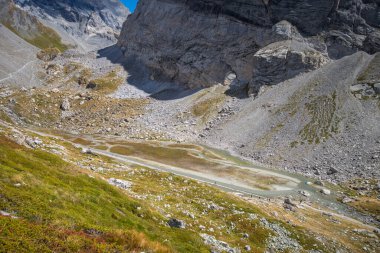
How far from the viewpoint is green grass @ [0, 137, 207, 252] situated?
1238cm

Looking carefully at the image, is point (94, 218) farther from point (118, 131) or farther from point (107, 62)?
point (107, 62)

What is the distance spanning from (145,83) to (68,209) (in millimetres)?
144317

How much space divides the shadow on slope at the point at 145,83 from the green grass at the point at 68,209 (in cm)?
11606

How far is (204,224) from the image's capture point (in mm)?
26766

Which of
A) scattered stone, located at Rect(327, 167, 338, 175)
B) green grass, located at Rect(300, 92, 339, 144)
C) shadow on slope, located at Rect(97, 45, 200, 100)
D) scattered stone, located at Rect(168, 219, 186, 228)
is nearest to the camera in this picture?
scattered stone, located at Rect(168, 219, 186, 228)

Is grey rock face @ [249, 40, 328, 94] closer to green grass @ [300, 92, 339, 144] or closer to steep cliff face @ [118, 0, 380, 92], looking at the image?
steep cliff face @ [118, 0, 380, 92]

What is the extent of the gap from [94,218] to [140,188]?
15716 millimetres

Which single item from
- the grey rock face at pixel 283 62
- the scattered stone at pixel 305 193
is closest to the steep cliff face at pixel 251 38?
the grey rock face at pixel 283 62

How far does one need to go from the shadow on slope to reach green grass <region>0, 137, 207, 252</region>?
381 ft

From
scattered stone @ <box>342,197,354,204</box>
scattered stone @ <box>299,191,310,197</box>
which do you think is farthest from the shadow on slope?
scattered stone @ <box>342,197,354,204</box>

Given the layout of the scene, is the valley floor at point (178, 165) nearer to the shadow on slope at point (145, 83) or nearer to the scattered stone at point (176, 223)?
the scattered stone at point (176, 223)

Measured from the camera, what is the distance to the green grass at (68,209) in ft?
40.6

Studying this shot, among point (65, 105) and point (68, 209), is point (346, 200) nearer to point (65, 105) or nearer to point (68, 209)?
point (68, 209)

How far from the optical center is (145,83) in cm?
15700
